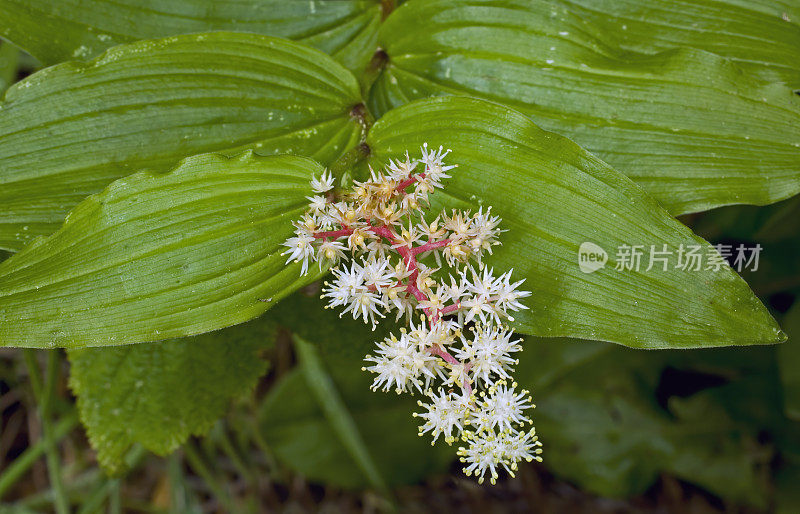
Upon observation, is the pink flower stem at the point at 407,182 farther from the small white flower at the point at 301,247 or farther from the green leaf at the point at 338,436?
the green leaf at the point at 338,436

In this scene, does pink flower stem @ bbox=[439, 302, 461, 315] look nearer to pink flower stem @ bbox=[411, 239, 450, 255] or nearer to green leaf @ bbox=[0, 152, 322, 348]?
pink flower stem @ bbox=[411, 239, 450, 255]

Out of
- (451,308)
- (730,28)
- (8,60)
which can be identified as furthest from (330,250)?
(8,60)

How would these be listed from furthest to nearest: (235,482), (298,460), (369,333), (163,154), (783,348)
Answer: (235,482), (298,460), (783,348), (369,333), (163,154)

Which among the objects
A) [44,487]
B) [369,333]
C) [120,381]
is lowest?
[44,487]

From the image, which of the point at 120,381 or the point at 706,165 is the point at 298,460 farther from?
the point at 706,165

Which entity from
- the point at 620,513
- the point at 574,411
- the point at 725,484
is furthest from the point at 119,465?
the point at 725,484

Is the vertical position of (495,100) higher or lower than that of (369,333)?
higher

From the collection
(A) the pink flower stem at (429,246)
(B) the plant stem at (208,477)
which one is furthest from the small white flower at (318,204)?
(B) the plant stem at (208,477)
